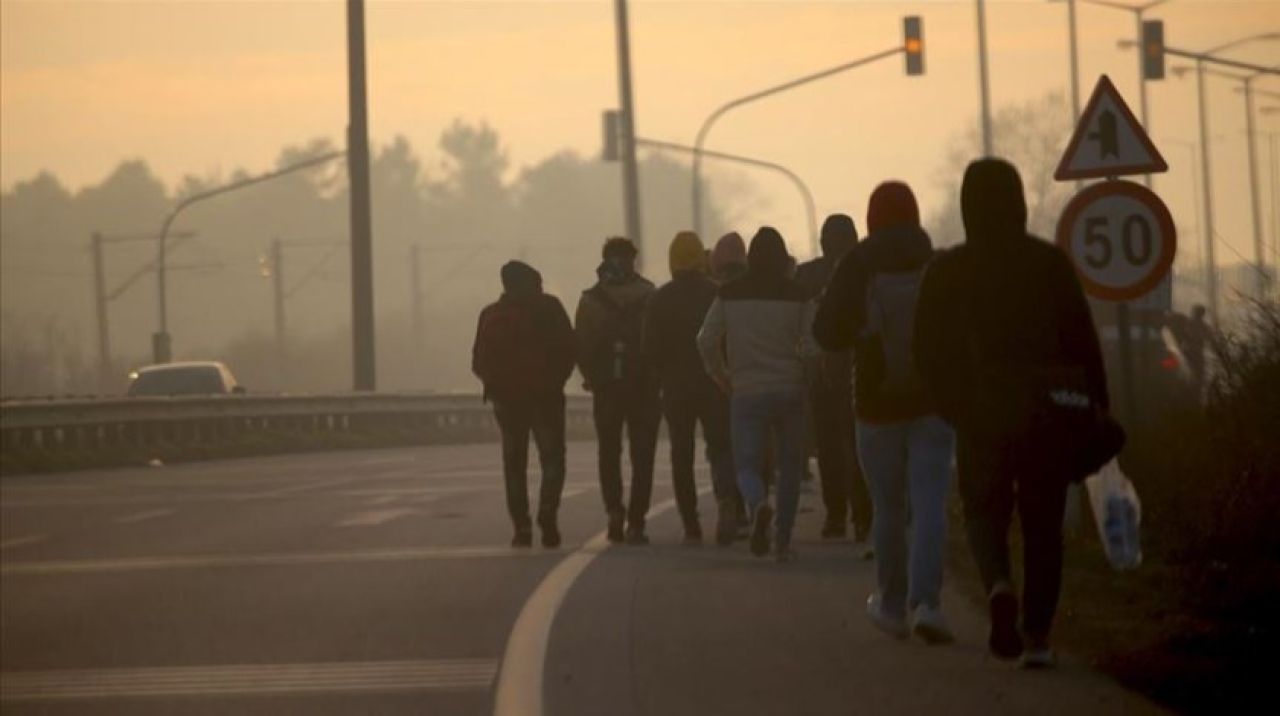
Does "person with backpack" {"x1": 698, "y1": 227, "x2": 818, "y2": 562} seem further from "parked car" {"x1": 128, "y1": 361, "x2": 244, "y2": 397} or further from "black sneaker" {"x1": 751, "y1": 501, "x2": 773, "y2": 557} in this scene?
"parked car" {"x1": 128, "y1": 361, "x2": 244, "y2": 397}

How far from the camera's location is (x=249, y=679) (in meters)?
11.5

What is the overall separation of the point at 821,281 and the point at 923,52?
84.9ft

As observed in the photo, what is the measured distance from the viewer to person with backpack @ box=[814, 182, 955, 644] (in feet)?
37.7

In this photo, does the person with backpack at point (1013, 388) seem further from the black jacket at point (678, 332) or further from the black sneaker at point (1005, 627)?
the black jacket at point (678, 332)

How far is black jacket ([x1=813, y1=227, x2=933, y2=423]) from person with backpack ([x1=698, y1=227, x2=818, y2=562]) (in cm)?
427

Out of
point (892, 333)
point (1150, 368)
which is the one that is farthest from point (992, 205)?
point (1150, 368)

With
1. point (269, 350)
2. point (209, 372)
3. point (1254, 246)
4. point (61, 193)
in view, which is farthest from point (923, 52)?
point (61, 193)

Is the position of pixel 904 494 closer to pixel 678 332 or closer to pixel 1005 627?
pixel 1005 627

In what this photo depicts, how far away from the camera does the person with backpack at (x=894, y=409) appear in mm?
11484

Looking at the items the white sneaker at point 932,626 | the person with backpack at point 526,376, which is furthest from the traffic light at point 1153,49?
the white sneaker at point 932,626

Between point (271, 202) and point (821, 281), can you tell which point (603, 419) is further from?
point (271, 202)

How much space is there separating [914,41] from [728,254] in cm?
2633

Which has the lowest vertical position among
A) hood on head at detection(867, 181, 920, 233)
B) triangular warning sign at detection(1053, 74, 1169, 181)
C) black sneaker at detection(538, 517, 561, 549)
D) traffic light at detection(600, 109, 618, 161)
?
black sneaker at detection(538, 517, 561, 549)

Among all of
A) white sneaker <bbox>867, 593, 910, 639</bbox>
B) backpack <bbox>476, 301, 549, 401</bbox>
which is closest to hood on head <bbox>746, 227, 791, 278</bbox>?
backpack <bbox>476, 301, 549, 401</bbox>
